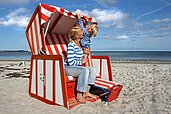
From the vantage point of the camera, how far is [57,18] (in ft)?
17.5

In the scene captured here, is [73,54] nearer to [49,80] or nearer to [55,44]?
[49,80]

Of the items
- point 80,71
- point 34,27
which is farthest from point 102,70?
point 34,27

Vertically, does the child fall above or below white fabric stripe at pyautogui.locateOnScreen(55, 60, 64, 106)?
above

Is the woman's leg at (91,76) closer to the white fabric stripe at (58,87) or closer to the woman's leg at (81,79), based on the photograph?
the woman's leg at (81,79)

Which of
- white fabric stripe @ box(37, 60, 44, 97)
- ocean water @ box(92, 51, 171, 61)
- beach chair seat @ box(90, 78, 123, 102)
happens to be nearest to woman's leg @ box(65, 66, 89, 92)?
beach chair seat @ box(90, 78, 123, 102)

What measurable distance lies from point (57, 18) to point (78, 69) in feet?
5.73

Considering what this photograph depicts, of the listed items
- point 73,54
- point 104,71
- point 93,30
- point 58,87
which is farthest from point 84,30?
point 58,87

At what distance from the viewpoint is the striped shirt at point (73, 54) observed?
4351mm

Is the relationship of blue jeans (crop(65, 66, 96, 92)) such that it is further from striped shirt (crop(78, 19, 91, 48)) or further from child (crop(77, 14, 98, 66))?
striped shirt (crop(78, 19, 91, 48))

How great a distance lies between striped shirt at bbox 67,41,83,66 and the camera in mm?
4351

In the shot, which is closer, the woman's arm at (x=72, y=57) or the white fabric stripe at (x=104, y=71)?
the woman's arm at (x=72, y=57)

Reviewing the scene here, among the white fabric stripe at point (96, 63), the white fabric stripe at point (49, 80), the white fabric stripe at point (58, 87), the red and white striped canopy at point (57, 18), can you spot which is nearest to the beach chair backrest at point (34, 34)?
the red and white striped canopy at point (57, 18)

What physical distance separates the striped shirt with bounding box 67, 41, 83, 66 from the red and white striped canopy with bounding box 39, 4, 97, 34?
0.69 meters

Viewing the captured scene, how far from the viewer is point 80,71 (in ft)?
13.7
